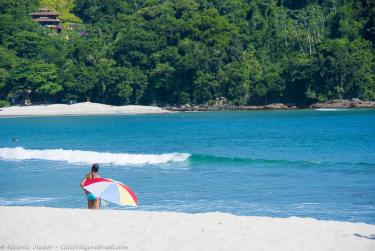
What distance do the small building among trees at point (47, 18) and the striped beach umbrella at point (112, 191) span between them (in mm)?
104522

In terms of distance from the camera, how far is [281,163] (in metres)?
31.2

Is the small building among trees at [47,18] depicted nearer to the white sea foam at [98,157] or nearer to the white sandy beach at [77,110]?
the white sandy beach at [77,110]

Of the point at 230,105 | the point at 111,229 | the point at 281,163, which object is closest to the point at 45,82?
the point at 230,105

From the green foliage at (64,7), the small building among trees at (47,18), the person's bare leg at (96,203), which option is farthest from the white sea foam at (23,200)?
the green foliage at (64,7)

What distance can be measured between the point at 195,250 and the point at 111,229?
211 centimetres

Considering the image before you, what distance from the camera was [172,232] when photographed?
44.3ft

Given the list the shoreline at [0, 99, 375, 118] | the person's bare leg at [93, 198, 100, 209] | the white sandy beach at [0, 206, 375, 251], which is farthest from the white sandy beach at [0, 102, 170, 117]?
the white sandy beach at [0, 206, 375, 251]

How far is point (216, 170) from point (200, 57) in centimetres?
6648

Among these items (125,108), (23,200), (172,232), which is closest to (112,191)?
(172,232)

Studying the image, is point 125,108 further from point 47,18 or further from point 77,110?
point 47,18

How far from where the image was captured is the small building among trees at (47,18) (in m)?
119

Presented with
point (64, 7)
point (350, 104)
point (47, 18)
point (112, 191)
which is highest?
point (64, 7)

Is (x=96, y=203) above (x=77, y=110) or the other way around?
above

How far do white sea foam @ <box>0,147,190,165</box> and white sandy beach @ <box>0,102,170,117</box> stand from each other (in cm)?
5388
